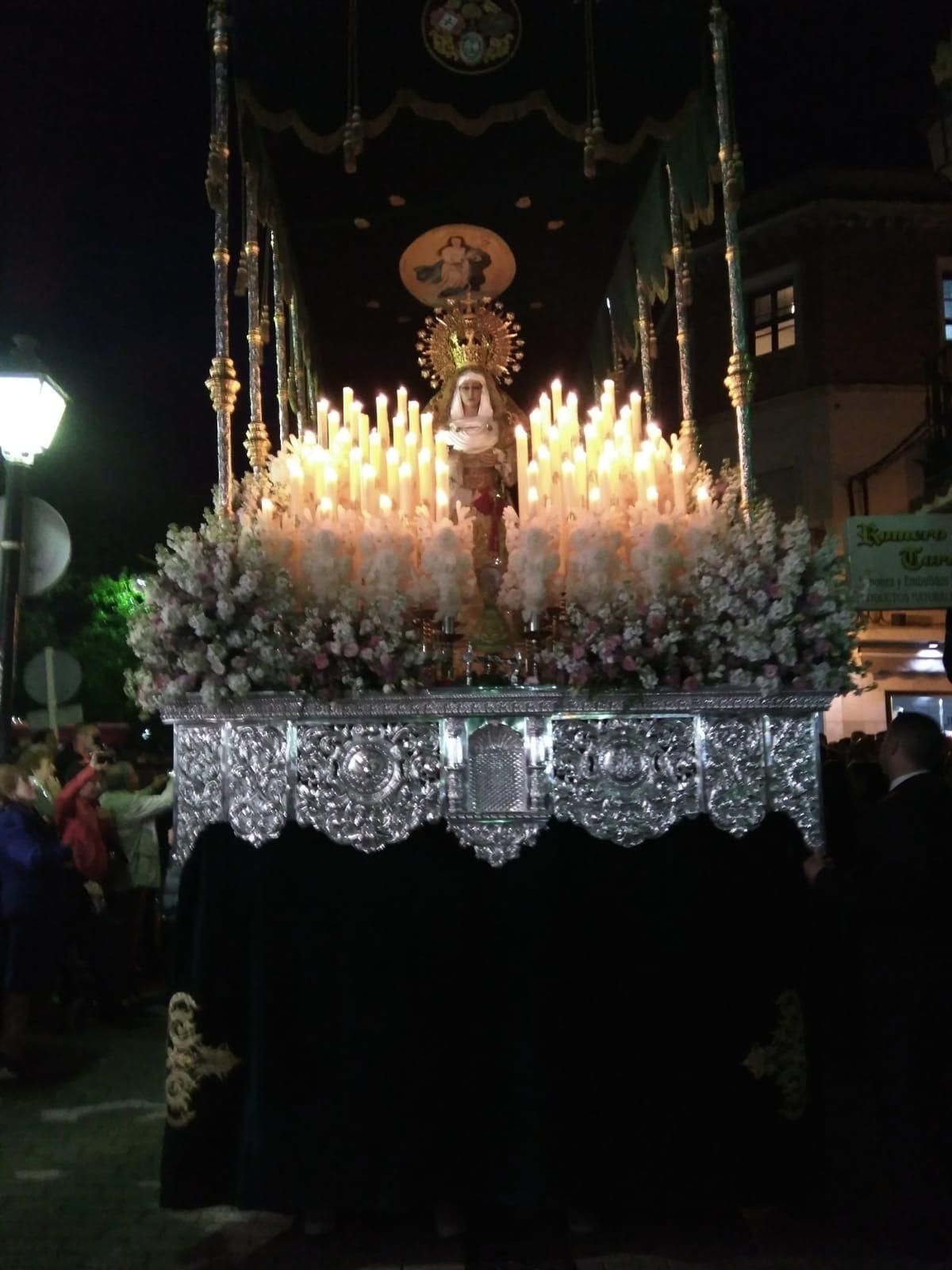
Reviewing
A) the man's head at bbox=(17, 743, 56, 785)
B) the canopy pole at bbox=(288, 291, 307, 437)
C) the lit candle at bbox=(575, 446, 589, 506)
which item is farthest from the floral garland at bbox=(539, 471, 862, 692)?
the man's head at bbox=(17, 743, 56, 785)

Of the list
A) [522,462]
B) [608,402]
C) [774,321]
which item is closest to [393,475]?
[522,462]

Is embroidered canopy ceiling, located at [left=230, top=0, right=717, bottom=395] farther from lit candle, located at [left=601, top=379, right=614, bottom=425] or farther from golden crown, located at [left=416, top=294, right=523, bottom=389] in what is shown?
lit candle, located at [left=601, top=379, right=614, bottom=425]

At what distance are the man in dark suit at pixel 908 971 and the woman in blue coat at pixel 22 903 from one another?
420 cm

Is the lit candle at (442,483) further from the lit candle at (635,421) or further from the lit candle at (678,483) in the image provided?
the lit candle at (678,483)

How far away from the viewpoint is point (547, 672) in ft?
12.2

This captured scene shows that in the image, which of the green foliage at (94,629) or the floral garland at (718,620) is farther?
the green foliage at (94,629)

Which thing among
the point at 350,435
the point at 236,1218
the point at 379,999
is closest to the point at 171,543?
the point at 350,435

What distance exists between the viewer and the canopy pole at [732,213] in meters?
4.69

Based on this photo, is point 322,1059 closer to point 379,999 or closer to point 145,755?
point 379,999

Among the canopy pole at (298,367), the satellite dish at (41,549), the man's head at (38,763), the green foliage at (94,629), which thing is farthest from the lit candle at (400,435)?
the green foliage at (94,629)

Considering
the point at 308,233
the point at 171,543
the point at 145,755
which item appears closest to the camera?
the point at 171,543

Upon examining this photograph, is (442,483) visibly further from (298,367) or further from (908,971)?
(908,971)

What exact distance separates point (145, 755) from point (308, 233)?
583 centimetres

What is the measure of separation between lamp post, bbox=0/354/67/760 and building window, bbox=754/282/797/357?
15.5 meters
